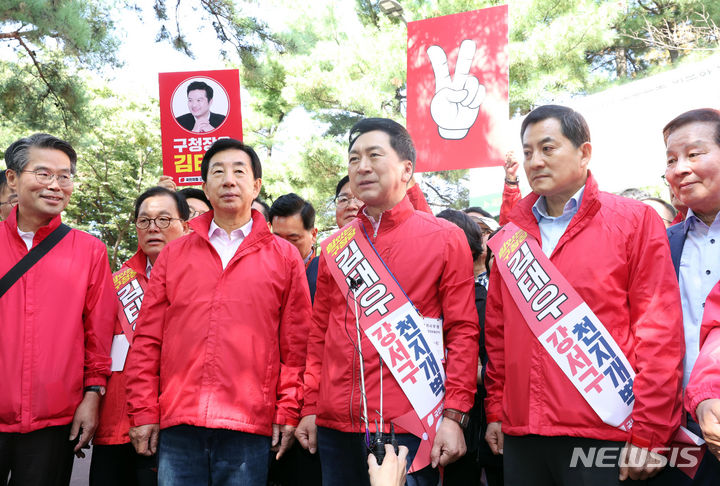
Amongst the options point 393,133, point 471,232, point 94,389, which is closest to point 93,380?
point 94,389

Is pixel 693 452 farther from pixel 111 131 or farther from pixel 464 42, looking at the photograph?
pixel 111 131

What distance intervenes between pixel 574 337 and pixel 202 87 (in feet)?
14.7

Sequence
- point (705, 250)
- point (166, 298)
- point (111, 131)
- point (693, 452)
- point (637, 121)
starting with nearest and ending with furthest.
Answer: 1. point (693, 452)
2. point (705, 250)
3. point (166, 298)
4. point (637, 121)
5. point (111, 131)

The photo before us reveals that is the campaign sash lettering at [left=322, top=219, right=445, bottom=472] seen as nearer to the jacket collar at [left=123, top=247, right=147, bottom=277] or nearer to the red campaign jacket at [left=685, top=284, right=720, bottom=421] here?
the red campaign jacket at [left=685, top=284, right=720, bottom=421]

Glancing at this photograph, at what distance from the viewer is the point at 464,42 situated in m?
6.45

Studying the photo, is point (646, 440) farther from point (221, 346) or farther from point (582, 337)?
point (221, 346)

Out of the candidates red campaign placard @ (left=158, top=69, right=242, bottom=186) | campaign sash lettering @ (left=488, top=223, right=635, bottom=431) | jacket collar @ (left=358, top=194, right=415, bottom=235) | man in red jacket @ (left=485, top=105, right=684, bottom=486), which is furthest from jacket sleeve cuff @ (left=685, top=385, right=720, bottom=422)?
red campaign placard @ (left=158, top=69, right=242, bottom=186)

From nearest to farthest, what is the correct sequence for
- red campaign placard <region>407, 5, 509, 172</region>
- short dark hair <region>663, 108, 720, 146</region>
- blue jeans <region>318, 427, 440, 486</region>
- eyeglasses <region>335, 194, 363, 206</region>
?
short dark hair <region>663, 108, 720, 146</region> → blue jeans <region>318, 427, 440, 486</region> → eyeglasses <region>335, 194, 363, 206</region> → red campaign placard <region>407, 5, 509, 172</region>

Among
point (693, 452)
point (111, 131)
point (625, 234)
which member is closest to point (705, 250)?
point (625, 234)

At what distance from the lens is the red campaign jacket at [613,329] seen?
7.50ft

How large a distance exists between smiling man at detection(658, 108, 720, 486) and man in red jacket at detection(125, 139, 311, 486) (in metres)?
1.67

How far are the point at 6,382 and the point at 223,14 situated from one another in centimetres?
490

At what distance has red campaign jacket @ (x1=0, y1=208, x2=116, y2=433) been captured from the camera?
9.88 ft

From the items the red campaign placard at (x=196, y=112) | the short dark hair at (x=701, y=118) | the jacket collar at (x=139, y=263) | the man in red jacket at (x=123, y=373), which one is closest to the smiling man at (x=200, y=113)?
the red campaign placard at (x=196, y=112)
